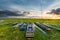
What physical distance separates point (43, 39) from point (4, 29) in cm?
75

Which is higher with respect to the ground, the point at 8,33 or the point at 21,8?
the point at 21,8

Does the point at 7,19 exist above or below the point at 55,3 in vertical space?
below

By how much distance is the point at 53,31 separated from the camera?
2605 mm

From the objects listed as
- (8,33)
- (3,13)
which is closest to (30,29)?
(8,33)

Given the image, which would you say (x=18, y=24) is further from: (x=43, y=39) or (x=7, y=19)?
(x=43, y=39)

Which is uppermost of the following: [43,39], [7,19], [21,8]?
[21,8]

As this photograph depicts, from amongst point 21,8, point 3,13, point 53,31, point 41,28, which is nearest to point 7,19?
point 3,13

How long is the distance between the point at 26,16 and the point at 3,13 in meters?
0.44

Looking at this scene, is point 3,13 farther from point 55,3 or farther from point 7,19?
point 55,3

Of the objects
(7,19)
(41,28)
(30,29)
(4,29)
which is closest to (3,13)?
(7,19)

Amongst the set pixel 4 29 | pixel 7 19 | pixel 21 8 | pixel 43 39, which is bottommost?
pixel 43 39

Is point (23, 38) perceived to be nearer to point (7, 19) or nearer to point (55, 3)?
point (7, 19)

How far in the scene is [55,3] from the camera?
2.69 m

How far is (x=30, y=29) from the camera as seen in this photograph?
2.60m
